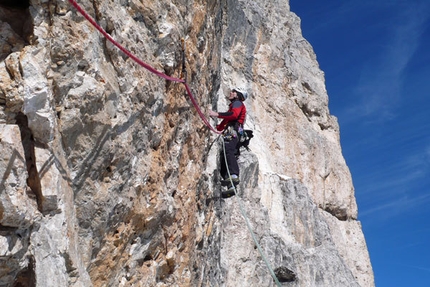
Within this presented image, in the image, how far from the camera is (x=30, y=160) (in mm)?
5012

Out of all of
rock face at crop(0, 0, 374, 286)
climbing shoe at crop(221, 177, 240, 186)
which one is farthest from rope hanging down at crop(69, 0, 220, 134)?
climbing shoe at crop(221, 177, 240, 186)

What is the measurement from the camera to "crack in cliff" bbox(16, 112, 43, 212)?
498cm

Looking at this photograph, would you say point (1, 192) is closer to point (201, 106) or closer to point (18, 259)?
point (18, 259)

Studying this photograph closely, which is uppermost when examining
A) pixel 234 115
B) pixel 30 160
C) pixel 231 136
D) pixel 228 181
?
pixel 234 115

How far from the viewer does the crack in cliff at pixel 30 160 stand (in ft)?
16.3

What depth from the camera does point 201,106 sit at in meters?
10.0

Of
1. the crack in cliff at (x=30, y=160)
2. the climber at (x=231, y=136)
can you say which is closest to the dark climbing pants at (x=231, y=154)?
the climber at (x=231, y=136)

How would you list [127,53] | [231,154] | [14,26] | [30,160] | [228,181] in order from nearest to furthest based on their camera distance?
[30,160] < [14,26] < [127,53] < [231,154] < [228,181]

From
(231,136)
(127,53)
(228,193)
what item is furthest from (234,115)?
(127,53)

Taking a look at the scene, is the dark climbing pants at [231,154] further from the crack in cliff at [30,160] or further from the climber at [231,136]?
the crack in cliff at [30,160]

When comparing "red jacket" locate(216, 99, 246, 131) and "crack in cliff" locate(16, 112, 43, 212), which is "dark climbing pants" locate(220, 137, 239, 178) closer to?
"red jacket" locate(216, 99, 246, 131)

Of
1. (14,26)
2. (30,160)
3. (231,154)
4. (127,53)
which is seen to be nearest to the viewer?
(30,160)

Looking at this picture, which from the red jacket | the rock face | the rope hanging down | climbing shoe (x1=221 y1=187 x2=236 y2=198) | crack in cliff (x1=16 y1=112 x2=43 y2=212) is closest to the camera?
the rock face

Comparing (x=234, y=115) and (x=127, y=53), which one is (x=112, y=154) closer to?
(x=127, y=53)
